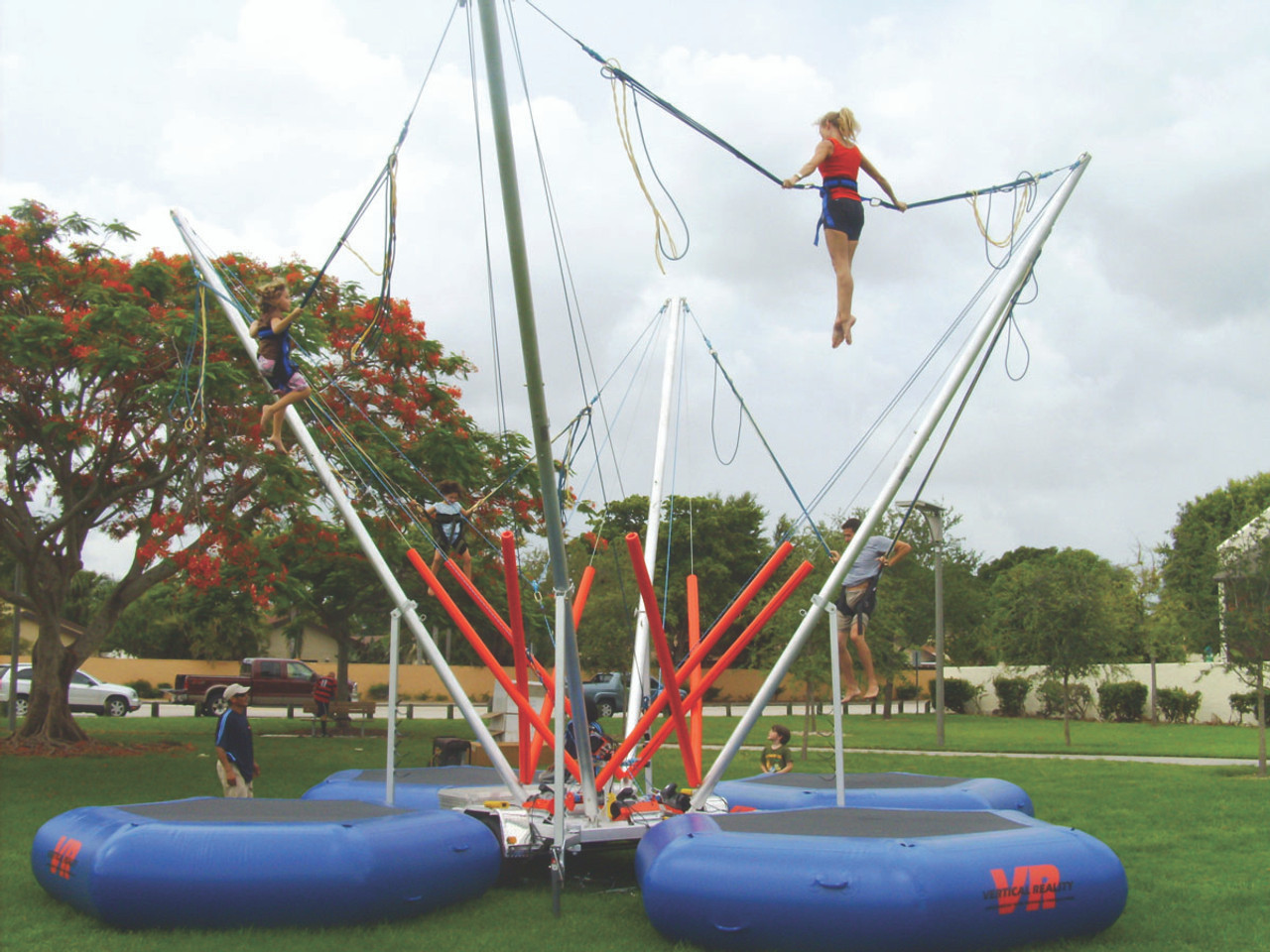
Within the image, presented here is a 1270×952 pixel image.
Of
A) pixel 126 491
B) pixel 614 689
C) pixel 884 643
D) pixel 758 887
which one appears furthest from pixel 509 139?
pixel 614 689

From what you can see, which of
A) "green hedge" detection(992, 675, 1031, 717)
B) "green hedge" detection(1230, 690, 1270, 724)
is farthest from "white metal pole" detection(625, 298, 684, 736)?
"green hedge" detection(992, 675, 1031, 717)

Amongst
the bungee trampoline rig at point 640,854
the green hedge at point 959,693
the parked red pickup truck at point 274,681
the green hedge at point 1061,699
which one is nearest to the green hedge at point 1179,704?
the green hedge at point 1061,699

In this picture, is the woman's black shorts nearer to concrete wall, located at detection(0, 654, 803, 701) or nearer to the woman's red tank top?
the woman's red tank top

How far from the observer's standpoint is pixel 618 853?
1061 cm

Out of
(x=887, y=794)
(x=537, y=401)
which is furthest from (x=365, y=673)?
(x=537, y=401)

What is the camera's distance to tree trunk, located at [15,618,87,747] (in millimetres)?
17250

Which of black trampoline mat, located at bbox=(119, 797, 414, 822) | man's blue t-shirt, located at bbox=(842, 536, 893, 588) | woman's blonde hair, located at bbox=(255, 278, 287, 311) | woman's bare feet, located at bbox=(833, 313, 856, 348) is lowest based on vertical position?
black trampoline mat, located at bbox=(119, 797, 414, 822)

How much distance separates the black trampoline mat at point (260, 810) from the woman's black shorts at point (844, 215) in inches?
195

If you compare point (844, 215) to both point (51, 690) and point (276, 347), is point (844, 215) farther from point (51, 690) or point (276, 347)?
point (51, 690)

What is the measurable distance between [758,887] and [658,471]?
20.5 feet

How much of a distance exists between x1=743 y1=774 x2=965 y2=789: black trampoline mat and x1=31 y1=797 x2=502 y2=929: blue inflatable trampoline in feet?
13.8

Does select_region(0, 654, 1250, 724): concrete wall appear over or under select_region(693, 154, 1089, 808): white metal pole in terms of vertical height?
under

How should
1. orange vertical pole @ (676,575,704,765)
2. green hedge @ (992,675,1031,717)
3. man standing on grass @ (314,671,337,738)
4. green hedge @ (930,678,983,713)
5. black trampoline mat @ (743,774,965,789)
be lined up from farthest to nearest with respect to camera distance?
1. green hedge @ (930,678,983,713)
2. green hedge @ (992,675,1031,717)
3. man standing on grass @ (314,671,337,738)
4. black trampoline mat @ (743,774,965,789)
5. orange vertical pole @ (676,575,704,765)

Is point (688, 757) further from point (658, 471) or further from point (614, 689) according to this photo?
point (614, 689)
